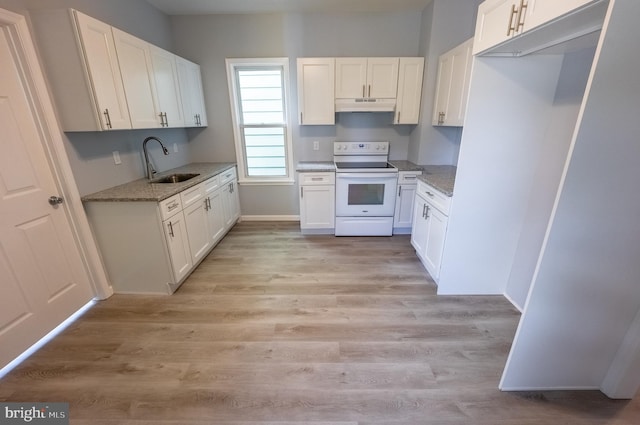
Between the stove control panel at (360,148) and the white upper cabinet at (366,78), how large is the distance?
0.65 metres

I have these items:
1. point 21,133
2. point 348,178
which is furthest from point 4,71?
point 348,178

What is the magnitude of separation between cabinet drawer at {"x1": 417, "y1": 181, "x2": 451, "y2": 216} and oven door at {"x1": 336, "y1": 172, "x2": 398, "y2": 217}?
1.69ft

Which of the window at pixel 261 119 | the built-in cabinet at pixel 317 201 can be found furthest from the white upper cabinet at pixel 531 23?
the window at pixel 261 119

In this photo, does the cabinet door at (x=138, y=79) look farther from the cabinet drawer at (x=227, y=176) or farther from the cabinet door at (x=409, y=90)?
the cabinet door at (x=409, y=90)

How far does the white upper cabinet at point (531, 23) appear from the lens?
1098 mm

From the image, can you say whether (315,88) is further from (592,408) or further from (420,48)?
(592,408)

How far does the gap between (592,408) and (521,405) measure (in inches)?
14.7

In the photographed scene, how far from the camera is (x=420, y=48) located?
3.36 metres

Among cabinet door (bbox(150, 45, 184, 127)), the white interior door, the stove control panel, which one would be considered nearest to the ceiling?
cabinet door (bbox(150, 45, 184, 127))

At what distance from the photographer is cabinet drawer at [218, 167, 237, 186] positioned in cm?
339

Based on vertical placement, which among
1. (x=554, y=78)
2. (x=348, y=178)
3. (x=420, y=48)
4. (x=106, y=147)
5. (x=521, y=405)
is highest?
(x=420, y=48)

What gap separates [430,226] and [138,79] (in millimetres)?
3058

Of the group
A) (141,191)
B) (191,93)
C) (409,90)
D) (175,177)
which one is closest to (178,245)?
(141,191)

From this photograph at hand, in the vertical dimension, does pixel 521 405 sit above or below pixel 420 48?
below
